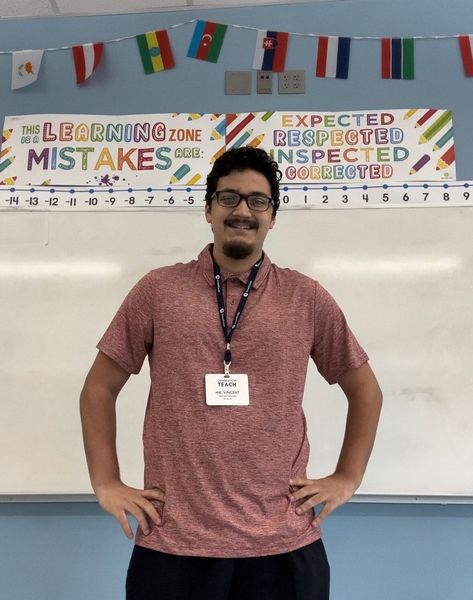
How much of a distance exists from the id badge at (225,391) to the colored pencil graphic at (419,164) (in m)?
1.33

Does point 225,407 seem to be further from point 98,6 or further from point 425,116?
point 98,6

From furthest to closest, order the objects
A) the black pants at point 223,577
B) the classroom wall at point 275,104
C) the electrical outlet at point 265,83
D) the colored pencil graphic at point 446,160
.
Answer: the electrical outlet at point 265,83
the colored pencil graphic at point 446,160
the classroom wall at point 275,104
the black pants at point 223,577

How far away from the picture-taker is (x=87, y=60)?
217cm

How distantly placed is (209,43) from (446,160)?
105 cm

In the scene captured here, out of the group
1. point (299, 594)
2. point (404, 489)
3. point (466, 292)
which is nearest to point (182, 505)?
point (299, 594)

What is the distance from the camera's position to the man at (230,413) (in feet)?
3.35

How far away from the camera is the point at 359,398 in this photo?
123 centimetres

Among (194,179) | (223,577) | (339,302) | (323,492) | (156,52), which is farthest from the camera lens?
(156,52)

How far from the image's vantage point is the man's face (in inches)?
46.4

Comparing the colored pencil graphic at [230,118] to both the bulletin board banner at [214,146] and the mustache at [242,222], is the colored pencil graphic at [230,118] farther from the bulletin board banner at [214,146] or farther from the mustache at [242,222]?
the mustache at [242,222]

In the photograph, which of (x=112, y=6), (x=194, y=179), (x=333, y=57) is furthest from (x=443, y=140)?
(x=112, y=6)

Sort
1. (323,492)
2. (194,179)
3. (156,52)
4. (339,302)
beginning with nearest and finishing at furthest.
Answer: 1. (323,492)
2. (339,302)
3. (194,179)
4. (156,52)

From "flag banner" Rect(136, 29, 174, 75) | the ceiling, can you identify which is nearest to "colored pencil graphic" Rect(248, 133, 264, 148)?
"flag banner" Rect(136, 29, 174, 75)

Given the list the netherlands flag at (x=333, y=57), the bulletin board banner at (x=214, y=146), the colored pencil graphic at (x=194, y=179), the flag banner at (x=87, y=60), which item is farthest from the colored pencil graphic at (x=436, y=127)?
the flag banner at (x=87, y=60)
